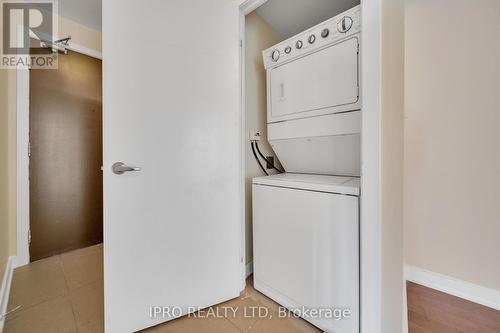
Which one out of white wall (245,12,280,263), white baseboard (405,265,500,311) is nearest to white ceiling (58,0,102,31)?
white wall (245,12,280,263)

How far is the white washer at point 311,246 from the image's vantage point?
3.43 feet

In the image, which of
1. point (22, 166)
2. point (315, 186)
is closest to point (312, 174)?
point (315, 186)

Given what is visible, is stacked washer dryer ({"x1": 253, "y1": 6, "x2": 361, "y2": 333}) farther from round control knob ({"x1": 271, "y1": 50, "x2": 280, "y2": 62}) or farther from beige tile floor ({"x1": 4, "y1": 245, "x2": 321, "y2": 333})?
beige tile floor ({"x1": 4, "y1": 245, "x2": 321, "y2": 333})

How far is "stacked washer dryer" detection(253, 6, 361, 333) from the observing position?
3.54 feet

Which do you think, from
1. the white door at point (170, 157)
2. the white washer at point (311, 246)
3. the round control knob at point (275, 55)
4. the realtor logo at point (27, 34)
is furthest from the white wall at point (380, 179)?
the realtor logo at point (27, 34)

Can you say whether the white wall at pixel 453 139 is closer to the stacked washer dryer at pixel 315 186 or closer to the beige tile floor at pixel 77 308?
the stacked washer dryer at pixel 315 186

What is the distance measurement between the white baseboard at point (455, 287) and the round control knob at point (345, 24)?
183cm

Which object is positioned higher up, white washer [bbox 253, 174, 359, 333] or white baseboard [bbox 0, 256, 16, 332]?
white washer [bbox 253, 174, 359, 333]

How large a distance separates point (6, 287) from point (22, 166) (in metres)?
0.99

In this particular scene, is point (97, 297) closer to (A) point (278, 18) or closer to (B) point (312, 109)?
(B) point (312, 109)

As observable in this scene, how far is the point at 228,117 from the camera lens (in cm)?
142

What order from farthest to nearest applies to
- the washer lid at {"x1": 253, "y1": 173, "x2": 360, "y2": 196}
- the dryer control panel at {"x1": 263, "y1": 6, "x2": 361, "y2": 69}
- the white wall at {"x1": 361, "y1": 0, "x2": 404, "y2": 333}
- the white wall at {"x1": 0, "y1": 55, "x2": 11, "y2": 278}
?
the white wall at {"x1": 0, "y1": 55, "x2": 11, "y2": 278}
the dryer control panel at {"x1": 263, "y1": 6, "x2": 361, "y2": 69}
the washer lid at {"x1": 253, "y1": 173, "x2": 360, "y2": 196}
the white wall at {"x1": 361, "y1": 0, "x2": 404, "y2": 333}

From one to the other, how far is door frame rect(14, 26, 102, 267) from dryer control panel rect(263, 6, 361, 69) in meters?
2.18

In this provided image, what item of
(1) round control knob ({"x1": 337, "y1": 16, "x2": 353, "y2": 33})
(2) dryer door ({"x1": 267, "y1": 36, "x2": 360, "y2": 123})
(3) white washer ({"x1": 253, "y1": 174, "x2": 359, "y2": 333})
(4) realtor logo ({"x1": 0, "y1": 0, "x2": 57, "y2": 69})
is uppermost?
(4) realtor logo ({"x1": 0, "y1": 0, "x2": 57, "y2": 69})
